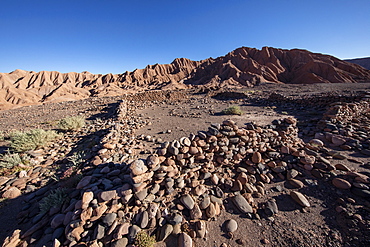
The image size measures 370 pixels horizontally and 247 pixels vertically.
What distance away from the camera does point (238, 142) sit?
4.06 metres

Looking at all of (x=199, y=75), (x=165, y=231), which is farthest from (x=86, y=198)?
(x=199, y=75)

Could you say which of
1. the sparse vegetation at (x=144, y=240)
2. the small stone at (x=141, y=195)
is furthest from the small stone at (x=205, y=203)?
the small stone at (x=141, y=195)

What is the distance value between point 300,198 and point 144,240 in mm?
3145

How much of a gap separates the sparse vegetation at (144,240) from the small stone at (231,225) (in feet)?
4.10

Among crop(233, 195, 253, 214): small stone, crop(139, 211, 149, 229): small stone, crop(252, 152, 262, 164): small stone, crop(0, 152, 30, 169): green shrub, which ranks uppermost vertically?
crop(0, 152, 30, 169): green shrub

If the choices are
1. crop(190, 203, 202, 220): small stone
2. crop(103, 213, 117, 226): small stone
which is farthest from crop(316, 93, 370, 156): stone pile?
crop(103, 213, 117, 226): small stone

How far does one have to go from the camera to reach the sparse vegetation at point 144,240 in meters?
2.06

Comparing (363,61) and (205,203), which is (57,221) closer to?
(205,203)

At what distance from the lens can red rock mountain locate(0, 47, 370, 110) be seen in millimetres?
36500

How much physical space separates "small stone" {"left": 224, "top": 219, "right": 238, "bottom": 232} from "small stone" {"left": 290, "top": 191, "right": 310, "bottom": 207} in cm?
150

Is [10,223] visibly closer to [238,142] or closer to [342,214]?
[238,142]

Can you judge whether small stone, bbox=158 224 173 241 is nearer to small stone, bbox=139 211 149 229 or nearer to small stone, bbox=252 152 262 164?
small stone, bbox=139 211 149 229

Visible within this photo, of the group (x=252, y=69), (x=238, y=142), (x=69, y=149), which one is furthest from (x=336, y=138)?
(x=252, y=69)

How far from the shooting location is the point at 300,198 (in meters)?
2.85
